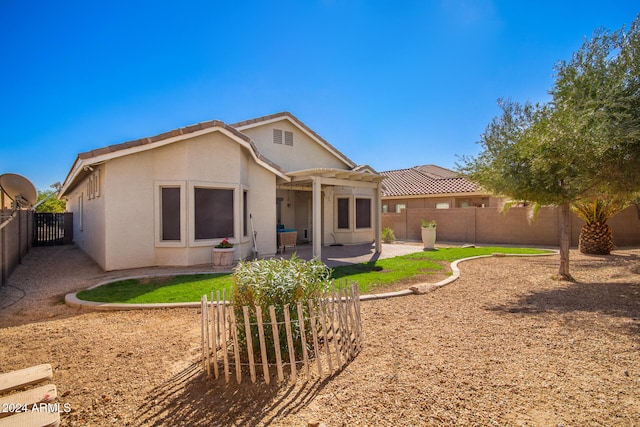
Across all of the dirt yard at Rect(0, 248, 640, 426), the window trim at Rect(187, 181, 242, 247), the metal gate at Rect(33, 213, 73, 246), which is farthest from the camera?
the metal gate at Rect(33, 213, 73, 246)

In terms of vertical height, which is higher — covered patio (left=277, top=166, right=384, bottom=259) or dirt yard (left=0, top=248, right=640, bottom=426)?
covered patio (left=277, top=166, right=384, bottom=259)

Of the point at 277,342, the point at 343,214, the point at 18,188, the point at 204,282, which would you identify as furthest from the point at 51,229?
the point at 277,342

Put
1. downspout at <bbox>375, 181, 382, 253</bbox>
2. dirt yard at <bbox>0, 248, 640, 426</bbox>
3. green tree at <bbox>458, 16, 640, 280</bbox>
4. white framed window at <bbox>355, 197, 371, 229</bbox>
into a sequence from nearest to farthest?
dirt yard at <bbox>0, 248, 640, 426</bbox> → green tree at <bbox>458, 16, 640, 280</bbox> → downspout at <bbox>375, 181, 382, 253</bbox> → white framed window at <bbox>355, 197, 371, 229</bbox>

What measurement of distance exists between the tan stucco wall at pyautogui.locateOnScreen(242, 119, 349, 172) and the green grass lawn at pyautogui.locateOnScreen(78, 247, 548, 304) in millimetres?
7268

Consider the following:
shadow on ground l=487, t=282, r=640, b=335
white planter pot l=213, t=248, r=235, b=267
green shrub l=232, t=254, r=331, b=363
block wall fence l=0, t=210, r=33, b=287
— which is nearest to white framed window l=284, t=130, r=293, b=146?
white planter pot l=213, t=248, r=235, b=267

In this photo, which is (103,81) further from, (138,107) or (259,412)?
(259,412)

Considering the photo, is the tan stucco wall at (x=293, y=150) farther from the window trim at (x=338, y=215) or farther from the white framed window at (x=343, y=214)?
the white framed window at (x=343, y=214)

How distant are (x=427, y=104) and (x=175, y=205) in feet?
37.1

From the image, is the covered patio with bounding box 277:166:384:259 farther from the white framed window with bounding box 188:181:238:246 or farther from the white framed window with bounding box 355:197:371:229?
the white framed window with bounding box 188:181:238:246

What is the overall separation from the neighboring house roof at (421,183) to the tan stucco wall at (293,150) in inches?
184

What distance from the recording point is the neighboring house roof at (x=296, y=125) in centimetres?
1546

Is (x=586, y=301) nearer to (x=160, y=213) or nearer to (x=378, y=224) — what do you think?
→ (x=378, y=224)

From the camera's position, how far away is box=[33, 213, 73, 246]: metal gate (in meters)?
19.7

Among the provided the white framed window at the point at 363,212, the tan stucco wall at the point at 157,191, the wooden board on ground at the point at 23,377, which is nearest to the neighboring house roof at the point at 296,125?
the white framed window at the point at 363,212
